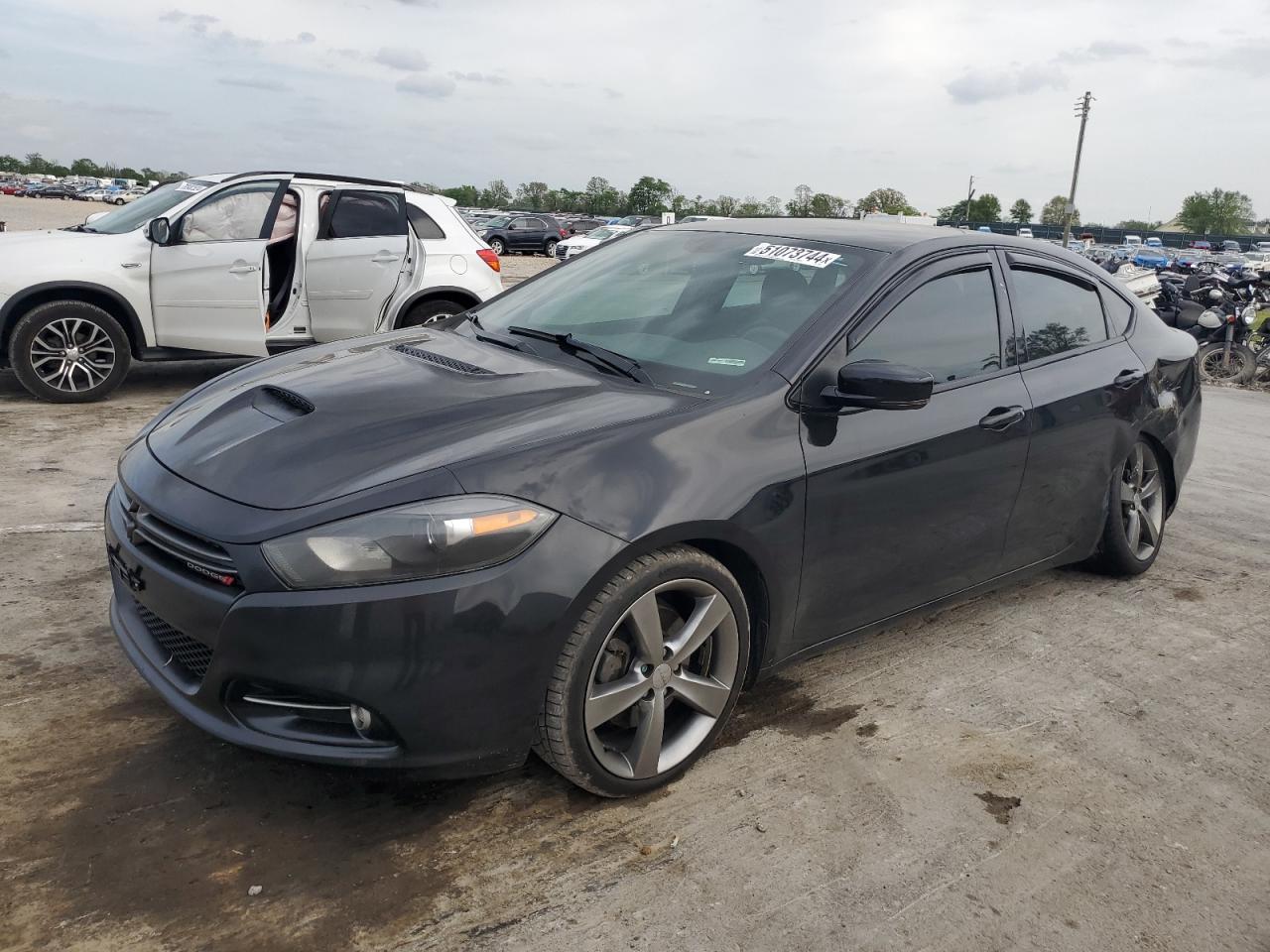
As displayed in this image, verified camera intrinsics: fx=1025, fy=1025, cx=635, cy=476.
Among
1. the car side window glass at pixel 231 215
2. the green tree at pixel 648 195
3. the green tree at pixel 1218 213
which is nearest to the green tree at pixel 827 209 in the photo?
the car side window glass at pixel 231 215

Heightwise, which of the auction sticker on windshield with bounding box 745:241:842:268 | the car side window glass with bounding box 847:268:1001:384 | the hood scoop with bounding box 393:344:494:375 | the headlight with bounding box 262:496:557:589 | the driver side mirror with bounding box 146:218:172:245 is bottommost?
the headlight with bounding box 262:496:557:589

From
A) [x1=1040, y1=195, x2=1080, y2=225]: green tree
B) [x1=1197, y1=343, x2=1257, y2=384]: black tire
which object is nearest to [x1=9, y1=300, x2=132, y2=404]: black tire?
[x1=1197, y1=343, x2=1257, y2=384]: black tire

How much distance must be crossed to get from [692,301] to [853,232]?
731 mm

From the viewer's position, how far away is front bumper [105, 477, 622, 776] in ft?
7.72

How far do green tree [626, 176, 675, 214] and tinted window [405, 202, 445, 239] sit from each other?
81802 millimetres

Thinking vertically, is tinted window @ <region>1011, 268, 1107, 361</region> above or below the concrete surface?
above

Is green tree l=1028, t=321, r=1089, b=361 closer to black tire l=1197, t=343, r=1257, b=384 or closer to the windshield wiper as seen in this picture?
the windshield wiper

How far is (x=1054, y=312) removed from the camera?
13.5 feet

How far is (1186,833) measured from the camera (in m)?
2.82

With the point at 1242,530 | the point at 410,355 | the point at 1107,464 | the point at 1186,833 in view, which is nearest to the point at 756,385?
the point at 410,355

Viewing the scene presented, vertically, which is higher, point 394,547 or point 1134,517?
point 394,547

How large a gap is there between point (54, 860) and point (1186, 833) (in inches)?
115

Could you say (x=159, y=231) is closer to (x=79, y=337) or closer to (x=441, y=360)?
(x=79, y=337)

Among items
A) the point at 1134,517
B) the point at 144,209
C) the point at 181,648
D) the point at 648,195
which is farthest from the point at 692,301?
the point at 648,195
